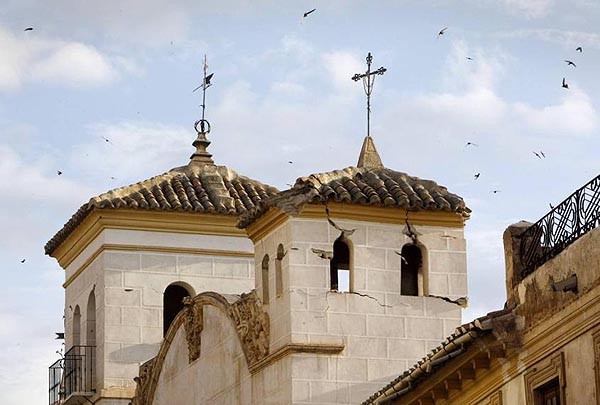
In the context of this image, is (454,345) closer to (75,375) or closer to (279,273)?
(279,273)

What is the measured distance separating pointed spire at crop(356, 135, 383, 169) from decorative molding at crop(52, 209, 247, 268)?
534 cm

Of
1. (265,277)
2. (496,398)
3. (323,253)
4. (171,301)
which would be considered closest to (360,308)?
(323,253)

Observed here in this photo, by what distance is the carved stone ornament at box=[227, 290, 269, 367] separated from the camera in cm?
2878

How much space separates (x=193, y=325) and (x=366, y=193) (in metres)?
4.92

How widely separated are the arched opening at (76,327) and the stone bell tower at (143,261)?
939 millimetres

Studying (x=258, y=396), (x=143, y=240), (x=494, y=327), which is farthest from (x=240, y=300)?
(x=494, y=327)

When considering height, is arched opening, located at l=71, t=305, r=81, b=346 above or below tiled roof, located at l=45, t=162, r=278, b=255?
below

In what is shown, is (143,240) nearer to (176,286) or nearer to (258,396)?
(176,286)

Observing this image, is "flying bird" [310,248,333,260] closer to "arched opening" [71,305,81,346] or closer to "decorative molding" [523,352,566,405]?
"decorative molding" [523,352,566,405]

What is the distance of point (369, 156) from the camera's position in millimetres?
30625

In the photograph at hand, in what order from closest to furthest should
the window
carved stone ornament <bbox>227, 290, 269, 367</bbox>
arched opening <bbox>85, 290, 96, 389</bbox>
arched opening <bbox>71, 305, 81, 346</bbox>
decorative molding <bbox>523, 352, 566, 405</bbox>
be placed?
1. decorative molding <bbox>523, 352, 566, 405</bbox>
2. carved stone ornament <bbox>227, 290, 269, 367</bbox>
3. arched opening <bbox>85, 290, 96, 389</bbox>
4. the window
5. arched opening <bbox>71, 305, 81, 346</bbox>

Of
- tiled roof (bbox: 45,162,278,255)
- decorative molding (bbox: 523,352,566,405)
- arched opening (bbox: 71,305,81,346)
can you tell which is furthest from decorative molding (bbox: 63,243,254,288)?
decorative molding (bbox: 523,352,566,405)

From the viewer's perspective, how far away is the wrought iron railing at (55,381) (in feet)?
123

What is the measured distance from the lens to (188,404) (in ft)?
107
